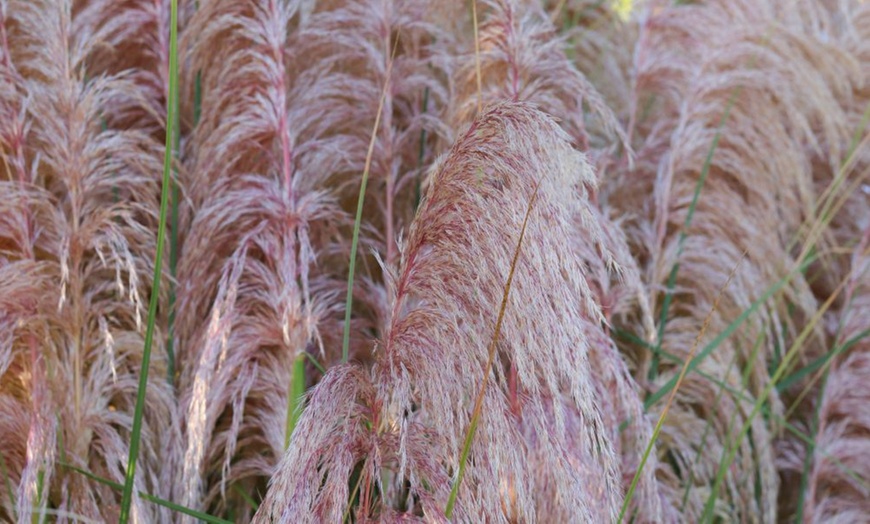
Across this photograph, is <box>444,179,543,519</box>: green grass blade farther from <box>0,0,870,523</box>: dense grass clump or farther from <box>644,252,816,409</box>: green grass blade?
<box>644,252,816,409</box>: green grass blade

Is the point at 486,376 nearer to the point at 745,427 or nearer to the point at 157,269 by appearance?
the point at 157,269

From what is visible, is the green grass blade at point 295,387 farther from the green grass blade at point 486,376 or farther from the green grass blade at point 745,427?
the green grass blade at point 745,427

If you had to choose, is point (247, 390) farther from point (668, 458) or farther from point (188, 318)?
point (668, 458)

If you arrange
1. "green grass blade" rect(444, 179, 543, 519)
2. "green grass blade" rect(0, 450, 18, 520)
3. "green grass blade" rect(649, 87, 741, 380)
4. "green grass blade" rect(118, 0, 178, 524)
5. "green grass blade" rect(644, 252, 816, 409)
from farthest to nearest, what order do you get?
"green grass blade" rect(649, 87, 741, 380), "green grass blade" rect(644, 252, 816, 409), "green grass blade" rect(0, 450, 18, 520), "green grass blade" rect(118, 0, 178, 524), "green grass blade" rect(444, 179, 543, 519)

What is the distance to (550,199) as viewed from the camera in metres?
1.25

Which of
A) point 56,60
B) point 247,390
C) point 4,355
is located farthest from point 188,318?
point 56,60

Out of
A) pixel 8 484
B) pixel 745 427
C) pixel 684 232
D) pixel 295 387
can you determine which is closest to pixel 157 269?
pixel 295 387

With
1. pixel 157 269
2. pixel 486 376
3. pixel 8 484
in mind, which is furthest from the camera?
pixel 8 484

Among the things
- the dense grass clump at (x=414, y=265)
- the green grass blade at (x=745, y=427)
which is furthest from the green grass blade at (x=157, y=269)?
Answer: the green grass blade at (x=745, y=427)

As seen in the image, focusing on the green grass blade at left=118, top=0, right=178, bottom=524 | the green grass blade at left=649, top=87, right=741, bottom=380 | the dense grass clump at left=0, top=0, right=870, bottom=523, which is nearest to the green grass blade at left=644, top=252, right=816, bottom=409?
the dense grass clump at left=0, top=0, right=870, bottom=523

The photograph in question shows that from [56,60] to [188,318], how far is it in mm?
566

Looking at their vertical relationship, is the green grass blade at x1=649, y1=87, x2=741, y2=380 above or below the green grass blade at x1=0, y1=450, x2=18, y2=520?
above

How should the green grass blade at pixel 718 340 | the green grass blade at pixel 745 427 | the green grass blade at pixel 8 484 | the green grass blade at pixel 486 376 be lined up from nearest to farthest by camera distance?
the green grass blade at pixel 486 376 < the green grass blade at pixel 8 484 < the green grass blade at pixel 745 427 < the green grass blade at pixel 718 340

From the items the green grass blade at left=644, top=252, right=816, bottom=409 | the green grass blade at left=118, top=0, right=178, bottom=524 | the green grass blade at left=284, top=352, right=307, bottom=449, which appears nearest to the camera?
the green grass blade at left=118, top=0, right=178, bottom=524
